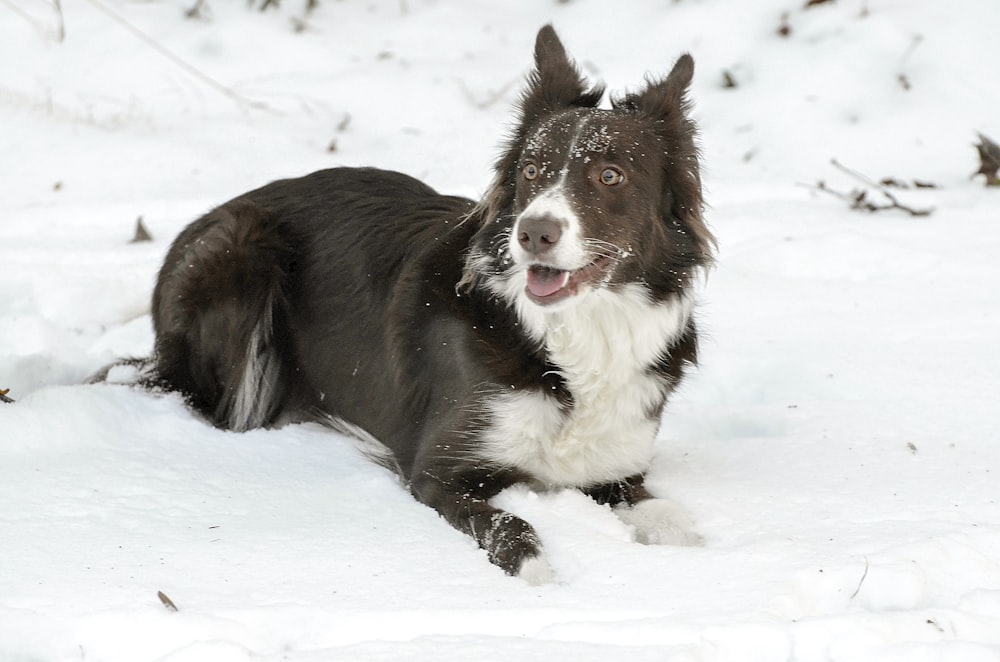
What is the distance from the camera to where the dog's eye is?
4016mm

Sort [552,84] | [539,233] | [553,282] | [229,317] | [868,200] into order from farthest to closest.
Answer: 1. [868,200]
2. [229,317]
3. [552,84]
4. [553,282]
5. [539,233]

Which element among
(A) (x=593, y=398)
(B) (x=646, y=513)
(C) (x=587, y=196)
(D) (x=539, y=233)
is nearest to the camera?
(D) (x=539, y=233)

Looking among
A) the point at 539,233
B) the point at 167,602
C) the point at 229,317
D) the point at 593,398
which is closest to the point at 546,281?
the point at 539,233

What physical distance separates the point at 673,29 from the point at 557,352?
5.21 meters

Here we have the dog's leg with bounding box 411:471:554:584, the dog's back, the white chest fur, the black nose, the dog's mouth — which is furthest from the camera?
the dog's back

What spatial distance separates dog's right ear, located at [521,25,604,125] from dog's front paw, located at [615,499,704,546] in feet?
4.61

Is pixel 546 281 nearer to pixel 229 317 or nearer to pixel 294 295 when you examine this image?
pixel 294 295

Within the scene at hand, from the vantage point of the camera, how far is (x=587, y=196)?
396cm

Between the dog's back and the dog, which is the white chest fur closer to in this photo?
the dog

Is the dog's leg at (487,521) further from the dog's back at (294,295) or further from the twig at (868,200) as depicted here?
the twig at (868,200)

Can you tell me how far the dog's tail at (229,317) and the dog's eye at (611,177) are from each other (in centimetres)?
154

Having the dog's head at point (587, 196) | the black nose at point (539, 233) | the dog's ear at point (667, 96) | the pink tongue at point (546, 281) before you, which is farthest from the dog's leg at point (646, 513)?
the dog's ear at point (667, 96)

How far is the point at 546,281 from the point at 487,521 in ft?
2.55

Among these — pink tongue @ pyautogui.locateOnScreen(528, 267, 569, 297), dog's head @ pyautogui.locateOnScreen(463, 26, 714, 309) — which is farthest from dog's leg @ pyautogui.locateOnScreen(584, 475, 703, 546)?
pink tongue @ pyautogui.locateOnScreen(528, 267, 569, 297)
